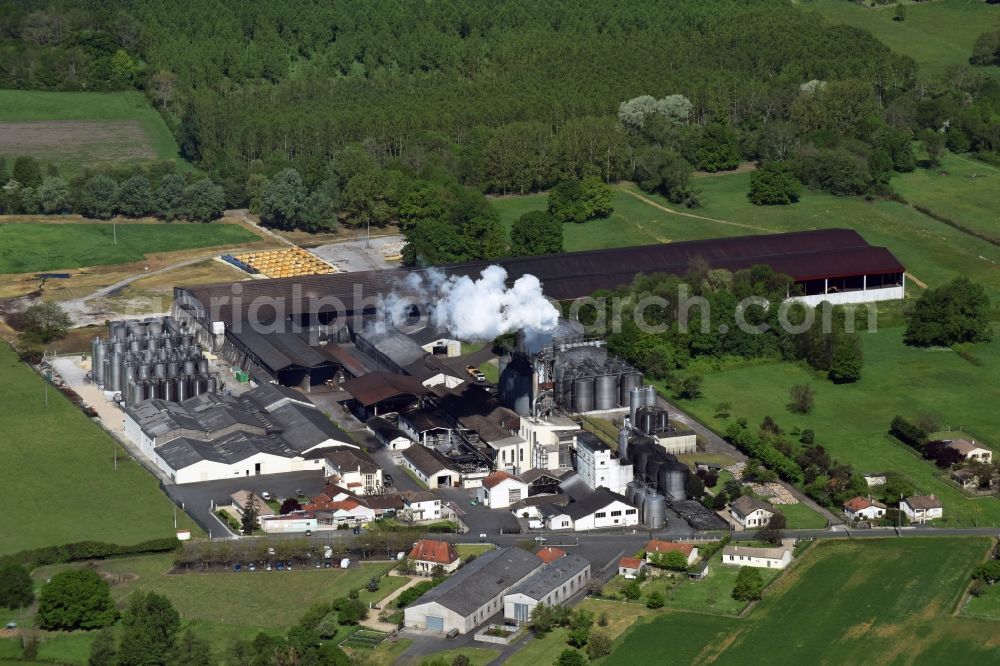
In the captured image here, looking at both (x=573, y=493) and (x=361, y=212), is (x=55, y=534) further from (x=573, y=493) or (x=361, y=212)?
(x=361, y=212)

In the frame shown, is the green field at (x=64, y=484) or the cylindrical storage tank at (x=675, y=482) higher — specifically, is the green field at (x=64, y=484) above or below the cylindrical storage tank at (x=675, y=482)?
below

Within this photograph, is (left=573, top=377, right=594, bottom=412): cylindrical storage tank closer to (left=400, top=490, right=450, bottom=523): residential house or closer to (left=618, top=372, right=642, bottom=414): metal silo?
(left=618, top=372, right=642, bottom=414): metal silo

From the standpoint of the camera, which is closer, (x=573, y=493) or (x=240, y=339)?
(x=573, y=493)

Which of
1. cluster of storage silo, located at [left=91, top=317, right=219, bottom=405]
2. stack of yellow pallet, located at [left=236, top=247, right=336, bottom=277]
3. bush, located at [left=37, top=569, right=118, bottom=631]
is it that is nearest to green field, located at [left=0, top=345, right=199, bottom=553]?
cluster of storage silo, located at [left=91, top=317, right=219, bottom=405]

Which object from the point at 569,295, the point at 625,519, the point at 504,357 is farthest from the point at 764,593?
the point at 569,295

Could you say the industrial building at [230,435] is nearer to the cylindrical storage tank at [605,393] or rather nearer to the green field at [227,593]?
the green field at [227,593]

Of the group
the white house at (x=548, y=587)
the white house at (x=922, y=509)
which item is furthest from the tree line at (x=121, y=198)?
the white house at (x=922, y=509)

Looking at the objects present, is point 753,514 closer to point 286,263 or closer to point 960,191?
point 286,263
